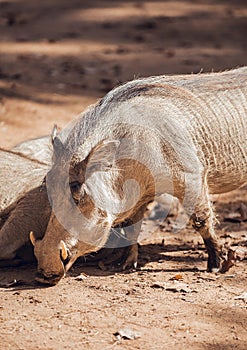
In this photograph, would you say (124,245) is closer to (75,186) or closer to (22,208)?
(22,208)

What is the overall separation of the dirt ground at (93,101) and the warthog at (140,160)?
26 centimetres

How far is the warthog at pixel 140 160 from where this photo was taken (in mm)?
4215

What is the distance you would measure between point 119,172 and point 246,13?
859 cm

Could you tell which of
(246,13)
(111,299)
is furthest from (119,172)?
(246,13)

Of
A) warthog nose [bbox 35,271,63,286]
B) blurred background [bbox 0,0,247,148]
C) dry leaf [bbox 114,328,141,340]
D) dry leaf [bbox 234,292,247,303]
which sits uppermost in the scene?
blurred background [bbox 0,0,247,148]

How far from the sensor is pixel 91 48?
10492 millimetres

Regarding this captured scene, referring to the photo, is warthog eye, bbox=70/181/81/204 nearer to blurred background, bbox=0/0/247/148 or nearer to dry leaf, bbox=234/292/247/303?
dry leaf, bbox=234/292/247/303

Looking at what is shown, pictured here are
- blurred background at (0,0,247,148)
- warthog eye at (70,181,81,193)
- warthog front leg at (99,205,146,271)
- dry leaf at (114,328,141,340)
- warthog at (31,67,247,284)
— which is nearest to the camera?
dry leaf at (114,328,141,340)

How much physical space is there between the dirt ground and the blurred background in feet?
0.05

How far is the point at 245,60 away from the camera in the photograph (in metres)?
9.84

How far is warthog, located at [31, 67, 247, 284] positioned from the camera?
4.21 m

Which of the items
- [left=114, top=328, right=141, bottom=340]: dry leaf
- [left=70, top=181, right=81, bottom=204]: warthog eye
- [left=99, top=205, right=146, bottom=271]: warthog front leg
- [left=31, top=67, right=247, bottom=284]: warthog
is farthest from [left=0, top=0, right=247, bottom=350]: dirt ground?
[left=70, top=181, right=81, bottom=204]: warthog eye

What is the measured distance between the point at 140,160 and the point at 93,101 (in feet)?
12.7

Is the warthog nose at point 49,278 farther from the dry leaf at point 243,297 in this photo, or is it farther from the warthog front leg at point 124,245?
the dry leaf at point 243,297
